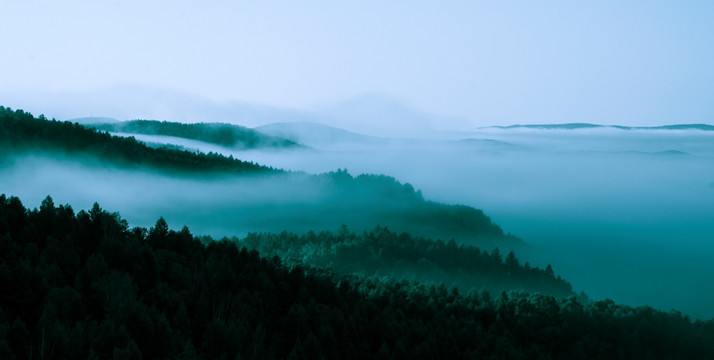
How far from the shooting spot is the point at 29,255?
8744 centimetres

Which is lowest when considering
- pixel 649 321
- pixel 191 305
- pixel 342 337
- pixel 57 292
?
pixel 649 321

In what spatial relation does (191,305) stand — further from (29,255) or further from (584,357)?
(584,357)

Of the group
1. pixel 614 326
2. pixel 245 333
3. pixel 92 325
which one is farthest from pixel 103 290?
pixel 614 326

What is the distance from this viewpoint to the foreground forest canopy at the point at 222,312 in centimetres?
6962

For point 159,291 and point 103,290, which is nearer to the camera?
point 103,290

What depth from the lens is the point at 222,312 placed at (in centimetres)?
8875

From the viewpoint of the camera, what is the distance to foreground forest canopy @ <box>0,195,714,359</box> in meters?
69.6

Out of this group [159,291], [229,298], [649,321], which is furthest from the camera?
[649,321]

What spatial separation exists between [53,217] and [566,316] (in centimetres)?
10908

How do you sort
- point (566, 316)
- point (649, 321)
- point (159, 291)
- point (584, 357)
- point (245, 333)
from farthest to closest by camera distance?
point (649, 321)
point (566, 316)
point (584, 357)
point (159, 291)
point (245, 333)

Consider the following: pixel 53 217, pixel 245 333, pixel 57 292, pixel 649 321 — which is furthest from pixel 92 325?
pixel 649 321

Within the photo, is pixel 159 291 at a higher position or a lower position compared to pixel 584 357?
higher

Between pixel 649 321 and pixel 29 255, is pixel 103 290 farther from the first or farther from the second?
pixel 649 321

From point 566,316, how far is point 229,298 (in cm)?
8822
